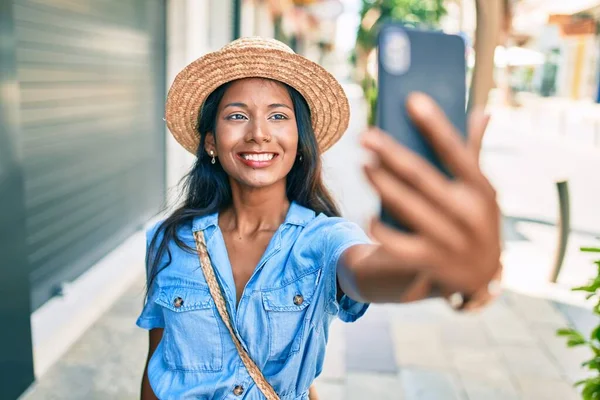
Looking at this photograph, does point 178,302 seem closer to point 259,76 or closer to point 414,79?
point 259,76

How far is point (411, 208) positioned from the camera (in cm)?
72

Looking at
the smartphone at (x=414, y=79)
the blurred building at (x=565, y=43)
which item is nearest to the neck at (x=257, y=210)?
the smartphone at (x=414, y=79)

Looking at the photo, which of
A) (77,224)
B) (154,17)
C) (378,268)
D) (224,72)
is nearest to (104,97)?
(77,224)

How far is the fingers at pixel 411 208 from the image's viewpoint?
724 mm

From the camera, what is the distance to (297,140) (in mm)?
1814

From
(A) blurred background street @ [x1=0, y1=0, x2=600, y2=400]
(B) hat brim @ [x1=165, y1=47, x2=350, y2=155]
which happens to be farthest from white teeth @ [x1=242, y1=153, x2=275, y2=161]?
(A) blurred background street @ [x1=0, y1=0, x2=600, y2=400]

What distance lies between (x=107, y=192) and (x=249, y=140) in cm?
368

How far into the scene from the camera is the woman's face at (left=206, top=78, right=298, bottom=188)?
5.64 feet

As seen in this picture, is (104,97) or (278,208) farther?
(104,97)

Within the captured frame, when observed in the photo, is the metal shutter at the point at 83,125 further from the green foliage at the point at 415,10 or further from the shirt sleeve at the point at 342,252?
the green foliage at the point at 415,10

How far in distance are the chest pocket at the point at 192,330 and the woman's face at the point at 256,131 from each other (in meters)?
0.36

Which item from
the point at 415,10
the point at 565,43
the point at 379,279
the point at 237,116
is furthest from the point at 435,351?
the point at 565,43

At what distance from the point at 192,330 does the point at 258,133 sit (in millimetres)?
561

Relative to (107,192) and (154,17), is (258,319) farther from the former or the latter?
(154,17)
